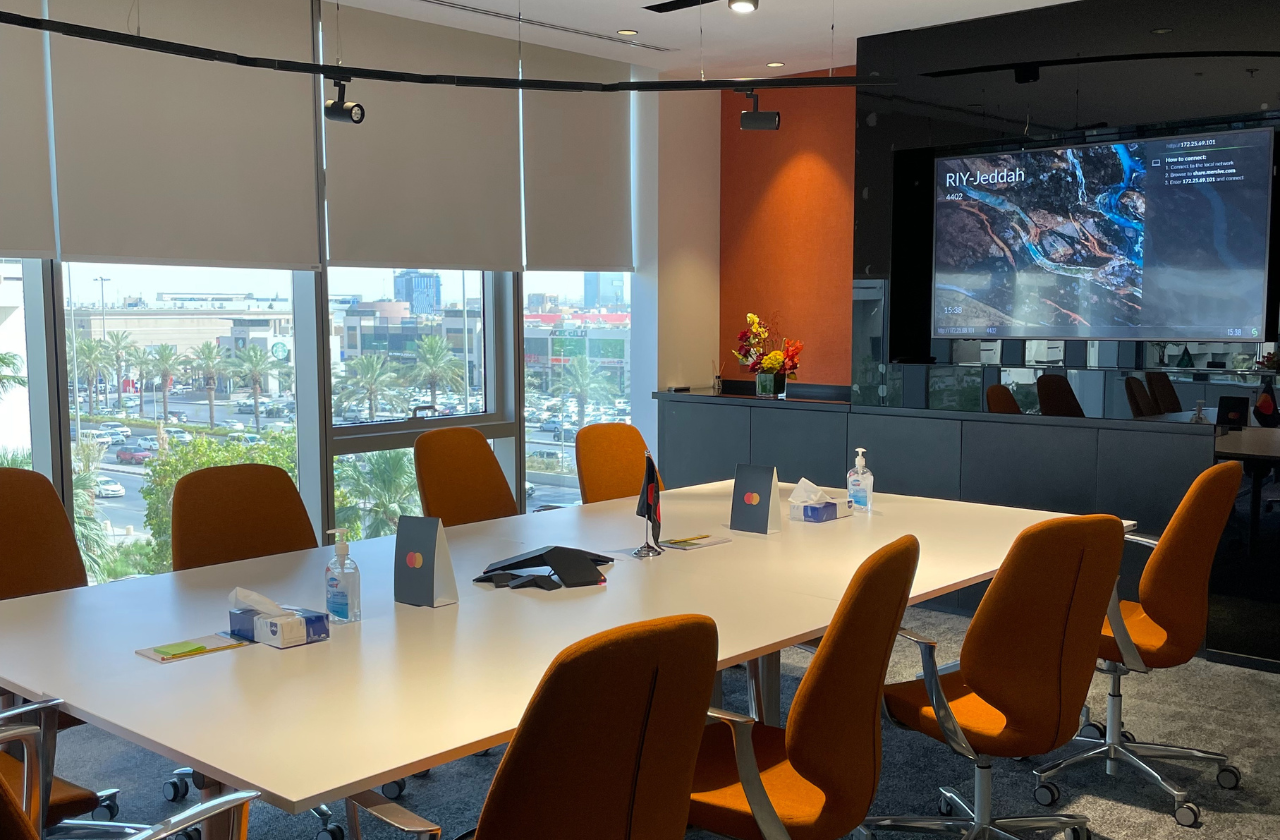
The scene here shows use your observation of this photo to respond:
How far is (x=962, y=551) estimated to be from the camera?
3.62m

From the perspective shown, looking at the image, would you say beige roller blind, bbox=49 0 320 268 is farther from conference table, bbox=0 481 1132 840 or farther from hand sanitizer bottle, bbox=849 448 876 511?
hand sanitizer bottle, bbox=849 448 876 511

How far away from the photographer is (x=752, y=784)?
2273mm

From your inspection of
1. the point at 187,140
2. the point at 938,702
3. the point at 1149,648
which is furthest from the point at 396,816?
the point at 187,140

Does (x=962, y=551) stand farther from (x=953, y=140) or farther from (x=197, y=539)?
(x=953, y=140)

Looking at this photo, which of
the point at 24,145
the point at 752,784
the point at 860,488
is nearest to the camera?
the point at 752,784

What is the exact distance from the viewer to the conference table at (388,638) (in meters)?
1.95

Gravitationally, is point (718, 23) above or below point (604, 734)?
above

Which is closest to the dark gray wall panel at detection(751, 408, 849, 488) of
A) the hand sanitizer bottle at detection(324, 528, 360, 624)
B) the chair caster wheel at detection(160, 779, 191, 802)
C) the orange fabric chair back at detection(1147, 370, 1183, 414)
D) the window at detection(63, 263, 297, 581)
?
the orange fabric chair back at detection(1147, 370, 1183, 414)

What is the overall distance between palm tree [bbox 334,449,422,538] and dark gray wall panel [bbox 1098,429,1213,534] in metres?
3.52

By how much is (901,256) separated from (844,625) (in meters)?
4.30

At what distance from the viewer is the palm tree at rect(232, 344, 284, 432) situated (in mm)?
5625

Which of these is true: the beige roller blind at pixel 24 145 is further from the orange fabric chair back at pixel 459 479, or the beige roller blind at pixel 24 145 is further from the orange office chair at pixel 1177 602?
the orange office chair at pixel 1177 602

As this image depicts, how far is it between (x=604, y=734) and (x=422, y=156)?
482 cm

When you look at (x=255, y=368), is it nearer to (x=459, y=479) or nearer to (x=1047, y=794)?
(x=459, y=479)
